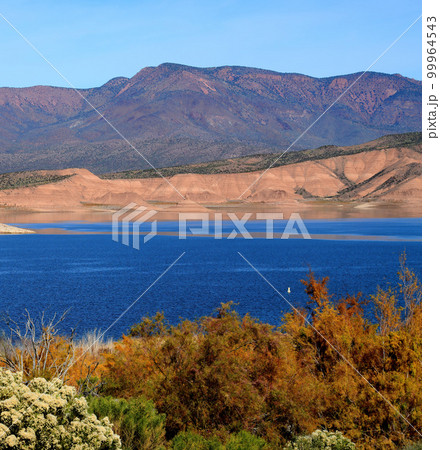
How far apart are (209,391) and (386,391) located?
12.2 feet

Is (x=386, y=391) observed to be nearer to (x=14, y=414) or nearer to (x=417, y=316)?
(x=417, y=316)

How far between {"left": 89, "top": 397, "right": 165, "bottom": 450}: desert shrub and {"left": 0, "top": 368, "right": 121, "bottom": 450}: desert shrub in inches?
81.9

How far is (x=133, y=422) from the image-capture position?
11141mm

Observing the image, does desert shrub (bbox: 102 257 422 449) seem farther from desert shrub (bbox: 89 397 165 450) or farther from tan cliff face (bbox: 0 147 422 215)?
tan cliff face (bbox: 0 147 422 215)

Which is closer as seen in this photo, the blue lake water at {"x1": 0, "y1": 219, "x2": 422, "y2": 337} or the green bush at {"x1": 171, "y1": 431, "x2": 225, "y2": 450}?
the green bush at {"x1": 171, "y1": 431, "x2": 225, "y2": 450}

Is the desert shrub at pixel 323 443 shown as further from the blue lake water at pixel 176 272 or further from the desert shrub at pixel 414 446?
the blue lake water at pixel 176 272

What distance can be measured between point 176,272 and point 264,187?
12668 cm

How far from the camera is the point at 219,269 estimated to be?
53312mm

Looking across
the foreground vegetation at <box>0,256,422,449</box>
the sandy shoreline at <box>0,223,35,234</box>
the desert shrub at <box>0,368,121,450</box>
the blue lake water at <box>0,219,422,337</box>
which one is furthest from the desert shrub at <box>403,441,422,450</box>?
the sandy shoreline at <box>0,223,35,234</box>

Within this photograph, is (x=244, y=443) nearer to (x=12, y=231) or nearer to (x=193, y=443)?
(x=193, y=443)

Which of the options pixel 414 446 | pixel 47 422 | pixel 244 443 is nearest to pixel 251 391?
pixel 244 443

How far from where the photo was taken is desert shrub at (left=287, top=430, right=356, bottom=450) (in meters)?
11.2

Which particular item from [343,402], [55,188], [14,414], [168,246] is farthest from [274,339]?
[55,188]

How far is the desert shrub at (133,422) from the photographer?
1112 cm
